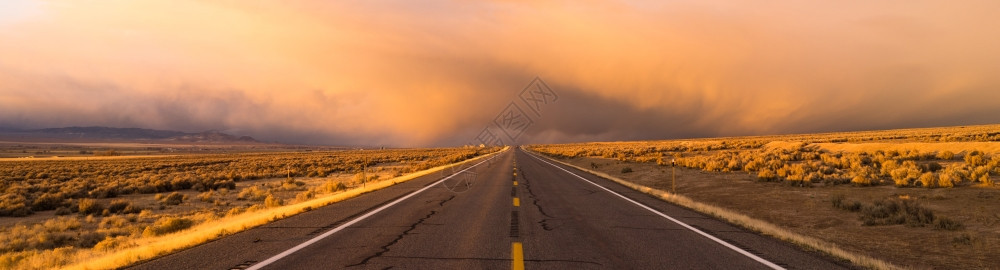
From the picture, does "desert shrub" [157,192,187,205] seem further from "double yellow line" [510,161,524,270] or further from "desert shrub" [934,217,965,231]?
"desert shrub" [934,217,965,231]

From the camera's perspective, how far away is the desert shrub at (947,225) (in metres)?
9.78

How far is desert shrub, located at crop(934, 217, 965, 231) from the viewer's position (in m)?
9.78

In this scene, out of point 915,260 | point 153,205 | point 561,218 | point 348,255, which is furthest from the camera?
point 153,205

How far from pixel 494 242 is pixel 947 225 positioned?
953 centimetres

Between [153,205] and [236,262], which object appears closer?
[236,262]

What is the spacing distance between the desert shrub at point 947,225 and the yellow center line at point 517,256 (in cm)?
910

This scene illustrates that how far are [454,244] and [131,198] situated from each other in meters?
24.5

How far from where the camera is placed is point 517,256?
6.77 metres

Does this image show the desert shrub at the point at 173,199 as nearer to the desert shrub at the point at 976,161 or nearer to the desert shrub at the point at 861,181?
the desert shrub at the point at 861,181

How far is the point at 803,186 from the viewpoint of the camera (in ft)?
61.9

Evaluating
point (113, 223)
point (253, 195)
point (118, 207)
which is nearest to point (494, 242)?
point (113, 223)

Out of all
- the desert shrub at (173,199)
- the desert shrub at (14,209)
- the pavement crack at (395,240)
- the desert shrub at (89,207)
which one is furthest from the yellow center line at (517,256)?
the desert shrub at (14,209)

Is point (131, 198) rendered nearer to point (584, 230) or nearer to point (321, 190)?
point (321, 190)

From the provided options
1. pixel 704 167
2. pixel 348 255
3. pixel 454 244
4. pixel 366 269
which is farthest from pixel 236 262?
pixel 704 167
